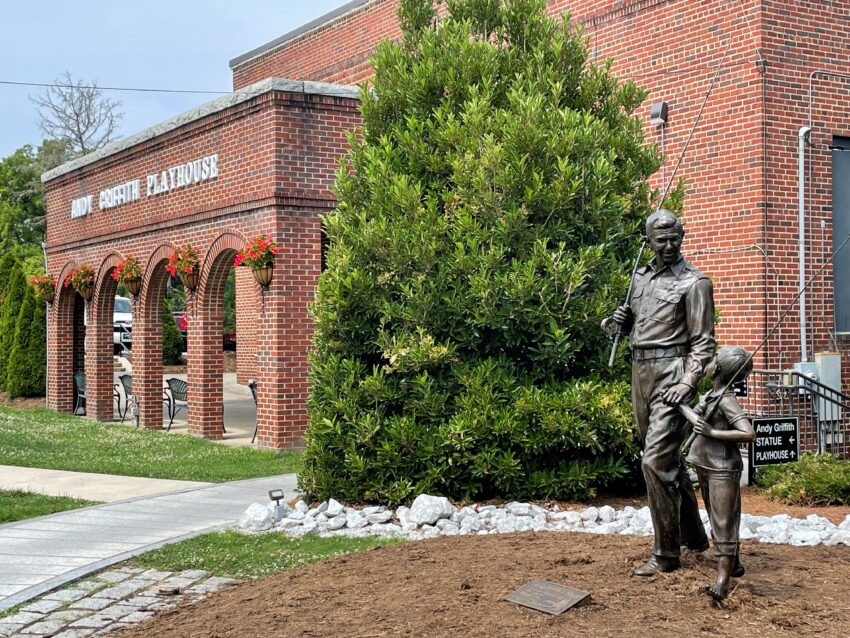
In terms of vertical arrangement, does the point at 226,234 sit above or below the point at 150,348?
above

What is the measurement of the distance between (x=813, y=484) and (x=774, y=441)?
58 cm

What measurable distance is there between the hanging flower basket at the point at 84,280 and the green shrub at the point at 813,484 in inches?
576

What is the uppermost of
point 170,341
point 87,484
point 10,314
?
point 10,314

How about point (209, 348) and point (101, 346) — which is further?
point (101, 346)

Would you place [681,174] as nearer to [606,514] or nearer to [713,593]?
[606,514]

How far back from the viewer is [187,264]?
1684cm

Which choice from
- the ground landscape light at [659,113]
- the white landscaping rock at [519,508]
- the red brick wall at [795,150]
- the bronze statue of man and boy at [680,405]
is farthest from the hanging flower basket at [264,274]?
the bronze statue of man and boy at [680,405]

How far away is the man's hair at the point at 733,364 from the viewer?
5883mm

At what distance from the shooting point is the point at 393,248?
9.47 meters

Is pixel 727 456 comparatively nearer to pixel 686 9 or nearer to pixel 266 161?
pixel 686 9

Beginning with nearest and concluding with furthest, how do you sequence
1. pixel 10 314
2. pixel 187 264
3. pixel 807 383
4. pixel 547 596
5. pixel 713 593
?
pixel 713 593 → pixel 547 596 → pixel 807 383 → pixel 187 264 → pixel 10 314

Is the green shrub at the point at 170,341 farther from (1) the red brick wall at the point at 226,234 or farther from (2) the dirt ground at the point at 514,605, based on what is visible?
(2) the dirt ground at the point at 514,605

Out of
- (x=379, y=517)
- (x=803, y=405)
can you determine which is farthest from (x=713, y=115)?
(x=379, y=517)

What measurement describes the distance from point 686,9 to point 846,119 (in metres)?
2.47
